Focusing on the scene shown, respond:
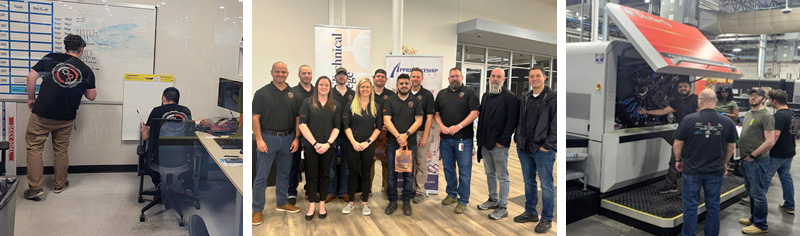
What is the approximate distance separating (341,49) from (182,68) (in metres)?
1.33

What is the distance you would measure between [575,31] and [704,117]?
801mm

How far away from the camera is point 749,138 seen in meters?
1.60

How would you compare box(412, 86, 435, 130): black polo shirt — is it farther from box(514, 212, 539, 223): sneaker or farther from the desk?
the desk

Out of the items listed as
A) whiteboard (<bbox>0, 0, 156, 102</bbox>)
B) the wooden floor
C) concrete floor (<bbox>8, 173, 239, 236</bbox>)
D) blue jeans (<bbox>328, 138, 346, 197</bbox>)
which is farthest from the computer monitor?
blue jeans (<bbox>328, 138, 346, 197</bbox>)

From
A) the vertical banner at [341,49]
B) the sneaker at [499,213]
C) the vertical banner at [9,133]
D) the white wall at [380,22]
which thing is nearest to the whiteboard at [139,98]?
the vertical banner at [9,133]

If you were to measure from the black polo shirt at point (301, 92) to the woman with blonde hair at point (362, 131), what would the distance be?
0.30m

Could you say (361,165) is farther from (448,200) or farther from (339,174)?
(448,200)

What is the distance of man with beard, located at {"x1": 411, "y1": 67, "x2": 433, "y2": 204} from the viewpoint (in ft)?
10.1

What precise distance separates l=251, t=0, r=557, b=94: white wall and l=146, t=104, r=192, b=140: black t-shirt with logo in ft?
2.81

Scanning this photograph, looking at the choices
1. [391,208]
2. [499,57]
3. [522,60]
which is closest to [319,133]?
[391,208]

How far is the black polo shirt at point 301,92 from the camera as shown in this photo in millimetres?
2740

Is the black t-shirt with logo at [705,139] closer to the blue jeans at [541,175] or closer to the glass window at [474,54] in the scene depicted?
the blue jeans at [541,175]

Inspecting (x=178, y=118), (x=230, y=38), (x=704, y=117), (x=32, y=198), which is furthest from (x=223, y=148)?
(x=704, y=117)

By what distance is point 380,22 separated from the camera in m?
2.96
